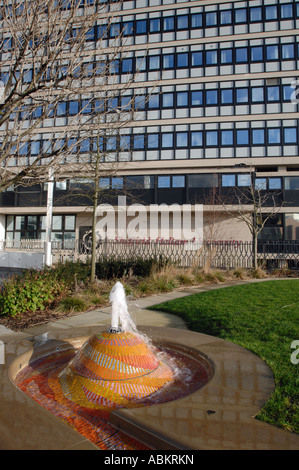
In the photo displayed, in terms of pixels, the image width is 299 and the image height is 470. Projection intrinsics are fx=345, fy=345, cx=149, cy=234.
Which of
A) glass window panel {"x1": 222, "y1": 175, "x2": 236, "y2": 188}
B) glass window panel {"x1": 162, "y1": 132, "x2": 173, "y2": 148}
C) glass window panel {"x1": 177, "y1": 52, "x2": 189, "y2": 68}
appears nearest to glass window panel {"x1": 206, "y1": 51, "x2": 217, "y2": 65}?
glass window panel {"x1": 177, "y1": 52, "x2": 189, "y2": 68}

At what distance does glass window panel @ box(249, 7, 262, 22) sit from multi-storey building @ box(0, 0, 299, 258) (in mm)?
82

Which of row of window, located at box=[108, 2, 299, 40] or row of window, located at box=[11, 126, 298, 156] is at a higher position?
row of window, located at box=[108, 2, 299, 40]

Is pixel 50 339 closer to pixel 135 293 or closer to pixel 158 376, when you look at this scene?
pixel 158 376

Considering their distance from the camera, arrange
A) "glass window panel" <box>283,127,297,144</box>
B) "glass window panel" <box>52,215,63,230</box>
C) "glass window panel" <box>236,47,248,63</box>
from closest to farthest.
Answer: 1. "glass window panel" <box>283,127,297,144</box>
2. "glass window panel" <box>236,47,248,63</box>
3. "glass window panel" <box>52,215,63,230</box>

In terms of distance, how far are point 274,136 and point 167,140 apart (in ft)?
29.4

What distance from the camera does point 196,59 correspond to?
3055 cm

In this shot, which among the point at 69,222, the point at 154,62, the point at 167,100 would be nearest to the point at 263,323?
the point at 167,100

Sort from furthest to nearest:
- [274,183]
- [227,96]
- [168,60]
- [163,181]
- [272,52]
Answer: [168,60] < [163,181] < [227,96] < [274,183] < [272,52]

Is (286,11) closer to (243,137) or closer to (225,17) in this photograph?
(225,17)

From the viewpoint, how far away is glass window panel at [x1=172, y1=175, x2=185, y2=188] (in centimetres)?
3033

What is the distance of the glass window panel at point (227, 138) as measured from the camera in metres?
29.3

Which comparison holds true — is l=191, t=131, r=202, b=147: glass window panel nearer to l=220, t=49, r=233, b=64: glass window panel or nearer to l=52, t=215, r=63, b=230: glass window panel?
l=220, t=49, r=233, b=64: glass window panel

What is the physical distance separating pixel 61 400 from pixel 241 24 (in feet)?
111

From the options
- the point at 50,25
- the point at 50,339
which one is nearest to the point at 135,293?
the point at 50,339
